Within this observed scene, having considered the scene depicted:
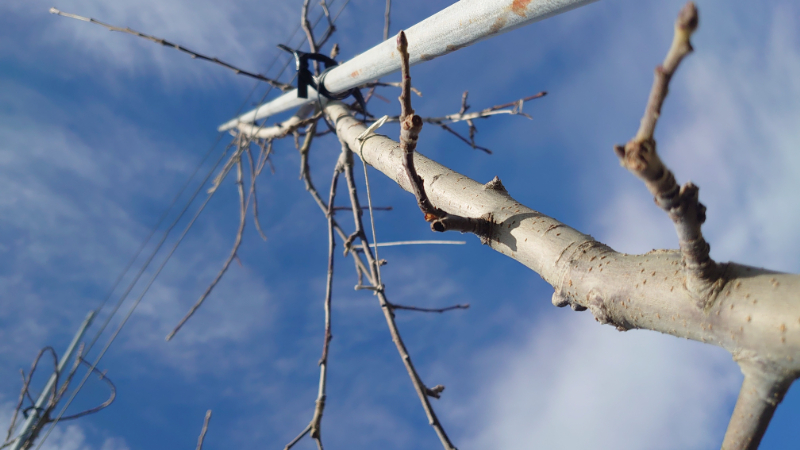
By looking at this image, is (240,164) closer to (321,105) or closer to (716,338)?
(321,105)

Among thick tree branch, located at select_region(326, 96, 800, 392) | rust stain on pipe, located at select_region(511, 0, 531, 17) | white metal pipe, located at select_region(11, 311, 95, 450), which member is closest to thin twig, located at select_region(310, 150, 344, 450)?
thick tree branch, located at select_region(326, 96, 800, 392)

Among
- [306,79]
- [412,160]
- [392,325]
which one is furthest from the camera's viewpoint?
[306,79]

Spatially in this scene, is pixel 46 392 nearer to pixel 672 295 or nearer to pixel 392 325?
pixel 392 325

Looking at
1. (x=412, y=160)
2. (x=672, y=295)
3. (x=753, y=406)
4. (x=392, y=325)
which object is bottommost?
(x=753, y=406)

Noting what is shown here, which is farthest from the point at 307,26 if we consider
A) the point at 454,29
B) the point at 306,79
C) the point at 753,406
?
the point at 753,406

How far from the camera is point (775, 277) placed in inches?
21.0

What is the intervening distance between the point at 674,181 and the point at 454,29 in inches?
34.7

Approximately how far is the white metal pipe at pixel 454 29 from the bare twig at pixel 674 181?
0.58 meters

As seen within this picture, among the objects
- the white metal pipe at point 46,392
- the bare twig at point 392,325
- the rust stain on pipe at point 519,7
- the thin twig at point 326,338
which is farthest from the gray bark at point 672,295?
the white metal pipe at point 46,392

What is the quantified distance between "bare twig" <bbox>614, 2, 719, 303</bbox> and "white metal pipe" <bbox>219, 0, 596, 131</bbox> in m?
0.58

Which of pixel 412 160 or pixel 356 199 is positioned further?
pixel 356 199

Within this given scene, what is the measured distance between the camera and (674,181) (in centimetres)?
46

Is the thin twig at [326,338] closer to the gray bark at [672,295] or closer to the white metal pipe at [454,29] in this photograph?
the white metal pipe at [454,29]

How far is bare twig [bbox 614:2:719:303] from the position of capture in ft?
1.15
